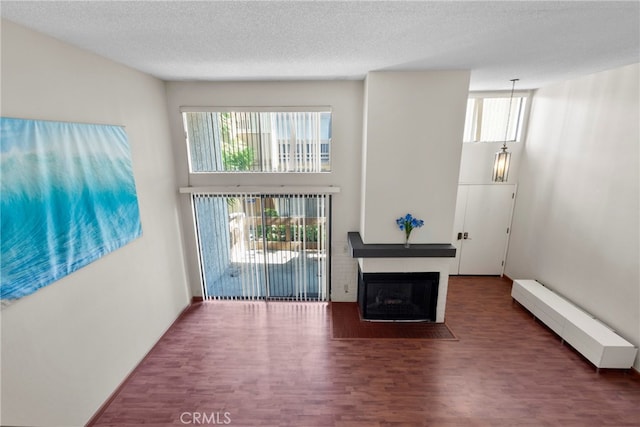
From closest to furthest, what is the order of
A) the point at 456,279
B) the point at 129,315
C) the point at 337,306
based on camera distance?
the point at 129,315 → the point at 337,306 → the point at 456,279

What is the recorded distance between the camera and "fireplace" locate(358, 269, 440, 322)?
13.3 feet

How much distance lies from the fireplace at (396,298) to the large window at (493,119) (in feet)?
9.49

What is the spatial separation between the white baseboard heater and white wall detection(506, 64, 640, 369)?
5.5 inches

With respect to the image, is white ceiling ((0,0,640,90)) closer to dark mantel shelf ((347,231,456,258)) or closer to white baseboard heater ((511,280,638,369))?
dark mantel shelf ((347,231,456,258))

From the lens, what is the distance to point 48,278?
218 centimetres

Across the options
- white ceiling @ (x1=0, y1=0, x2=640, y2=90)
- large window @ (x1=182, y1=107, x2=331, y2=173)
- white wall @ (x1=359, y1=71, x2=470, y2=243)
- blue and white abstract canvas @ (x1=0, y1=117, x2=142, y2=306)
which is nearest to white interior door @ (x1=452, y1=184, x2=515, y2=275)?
white wall @ (x1=359, y1=71, x2=470, y2=243)

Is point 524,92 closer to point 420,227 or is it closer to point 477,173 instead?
point 477,173

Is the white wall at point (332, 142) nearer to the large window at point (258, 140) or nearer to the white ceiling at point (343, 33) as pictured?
the large window at point (258, 140)

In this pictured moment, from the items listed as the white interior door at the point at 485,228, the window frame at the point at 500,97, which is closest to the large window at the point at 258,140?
the window frame at the point at 500,97

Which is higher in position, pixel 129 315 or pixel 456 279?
pixel 129 315

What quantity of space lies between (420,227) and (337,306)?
189 cm

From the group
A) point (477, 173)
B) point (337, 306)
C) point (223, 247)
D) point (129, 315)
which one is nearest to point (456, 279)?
point (477, 173)

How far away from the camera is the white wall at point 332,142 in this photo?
13.1ft

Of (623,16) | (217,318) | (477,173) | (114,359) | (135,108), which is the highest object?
(623,16)
